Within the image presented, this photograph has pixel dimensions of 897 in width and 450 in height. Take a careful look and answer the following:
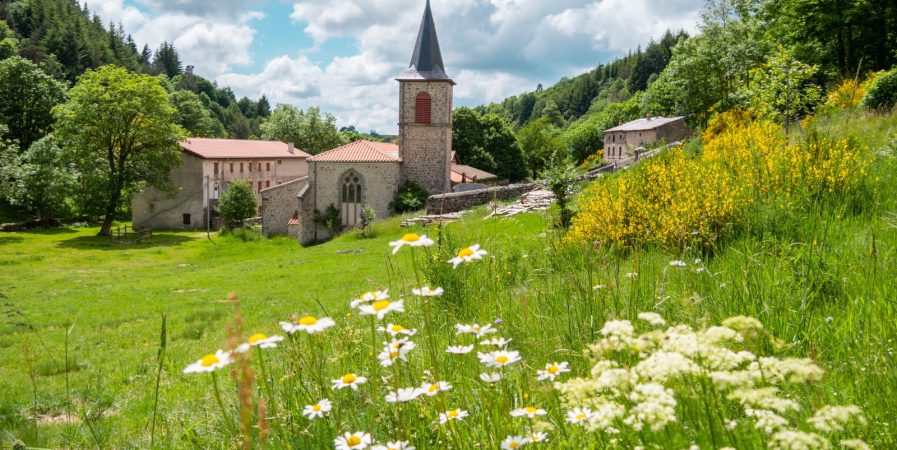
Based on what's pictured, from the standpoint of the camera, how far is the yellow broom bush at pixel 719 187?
Result: 740cm

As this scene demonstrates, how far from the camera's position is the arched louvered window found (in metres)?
38.8

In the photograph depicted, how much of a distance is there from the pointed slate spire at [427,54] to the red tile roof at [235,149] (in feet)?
75.4

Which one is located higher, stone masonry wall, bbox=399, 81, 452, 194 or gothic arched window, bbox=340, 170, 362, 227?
stone masonry wall, bbox=399, 81, 452, 194

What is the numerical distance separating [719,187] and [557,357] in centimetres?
558

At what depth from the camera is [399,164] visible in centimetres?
3881

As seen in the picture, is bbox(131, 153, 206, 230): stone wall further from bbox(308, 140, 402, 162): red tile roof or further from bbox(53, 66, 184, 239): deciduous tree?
bbox(308, 140, 402, 162): red tile roof

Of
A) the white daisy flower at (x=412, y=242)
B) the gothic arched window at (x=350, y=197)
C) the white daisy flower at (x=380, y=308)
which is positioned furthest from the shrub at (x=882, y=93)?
the gothic arched window at (x=350, y=197)

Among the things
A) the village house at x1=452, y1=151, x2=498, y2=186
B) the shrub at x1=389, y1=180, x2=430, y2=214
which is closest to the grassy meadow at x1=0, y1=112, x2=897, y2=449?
the shrub at x1=389, y1=180, x2=430, y2=214

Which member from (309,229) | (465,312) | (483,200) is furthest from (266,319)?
(309,229)

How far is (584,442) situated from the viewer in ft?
7.93

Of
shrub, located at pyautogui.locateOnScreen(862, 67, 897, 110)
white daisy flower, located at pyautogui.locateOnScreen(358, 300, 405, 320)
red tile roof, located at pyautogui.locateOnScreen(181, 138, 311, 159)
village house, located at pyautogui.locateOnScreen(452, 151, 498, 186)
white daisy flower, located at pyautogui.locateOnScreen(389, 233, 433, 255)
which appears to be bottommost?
white daisy flower, located at pyautogui.locateOnScreen(358, 300, 405, 320)

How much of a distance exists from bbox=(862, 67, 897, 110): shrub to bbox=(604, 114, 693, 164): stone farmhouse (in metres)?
36.5

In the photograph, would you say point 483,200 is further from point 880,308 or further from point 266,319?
point 880,308

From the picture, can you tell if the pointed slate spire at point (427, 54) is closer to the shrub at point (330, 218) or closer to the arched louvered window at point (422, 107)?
the arched louvered window at point (422, 107)
